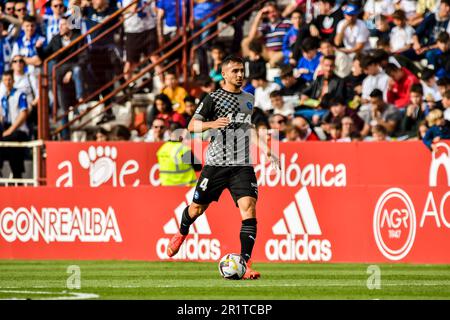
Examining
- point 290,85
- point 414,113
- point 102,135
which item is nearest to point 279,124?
point 290,85

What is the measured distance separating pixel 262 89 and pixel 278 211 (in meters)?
4.57

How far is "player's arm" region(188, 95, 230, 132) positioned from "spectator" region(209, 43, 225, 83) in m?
8.93

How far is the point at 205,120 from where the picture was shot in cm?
1350

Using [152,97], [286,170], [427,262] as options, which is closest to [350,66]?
[286,170]

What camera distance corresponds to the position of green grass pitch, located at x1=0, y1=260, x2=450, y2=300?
39.7 ft

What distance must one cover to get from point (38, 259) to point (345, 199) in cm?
506

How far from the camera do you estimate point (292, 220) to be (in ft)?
59.0

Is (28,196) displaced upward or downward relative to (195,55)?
downward

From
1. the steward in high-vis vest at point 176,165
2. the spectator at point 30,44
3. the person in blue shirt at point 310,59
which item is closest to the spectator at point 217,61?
the person in blue shirt at point 310,59

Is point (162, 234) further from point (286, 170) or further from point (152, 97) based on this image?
point (152, 97)

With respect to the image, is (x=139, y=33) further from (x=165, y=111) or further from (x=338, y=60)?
(x=338, y=60)

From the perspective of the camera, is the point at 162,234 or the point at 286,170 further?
the point at 286,170
